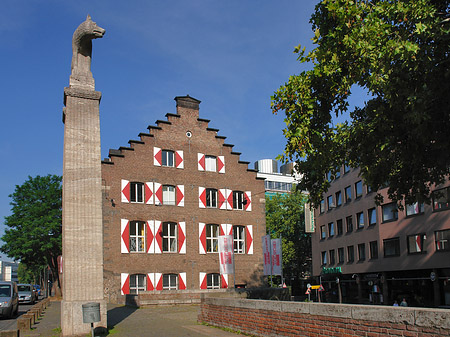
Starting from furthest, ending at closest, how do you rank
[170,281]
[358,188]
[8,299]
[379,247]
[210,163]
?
[358,188]
[379,247]
[210,163]
[170,281]
[8,299]

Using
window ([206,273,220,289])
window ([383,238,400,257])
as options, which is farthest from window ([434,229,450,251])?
window ([206,273,220,289])

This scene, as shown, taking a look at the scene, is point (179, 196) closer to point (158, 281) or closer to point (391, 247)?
point (158, 281)

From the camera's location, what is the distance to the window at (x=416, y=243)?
127 ft

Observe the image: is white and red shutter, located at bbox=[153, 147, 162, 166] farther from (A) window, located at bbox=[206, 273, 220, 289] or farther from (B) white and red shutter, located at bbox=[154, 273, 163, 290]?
(A) window, located at bbox=[206, 273, 220, 289]

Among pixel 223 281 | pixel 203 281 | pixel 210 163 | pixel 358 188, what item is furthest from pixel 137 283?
pixel 358 188

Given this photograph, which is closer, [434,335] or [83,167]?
[434,335]

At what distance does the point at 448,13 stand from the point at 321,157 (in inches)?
198

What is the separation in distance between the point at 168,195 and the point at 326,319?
29689mm

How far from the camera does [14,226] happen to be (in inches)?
1876

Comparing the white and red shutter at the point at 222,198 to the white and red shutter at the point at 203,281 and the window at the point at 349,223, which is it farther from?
the window at the point at 349,223

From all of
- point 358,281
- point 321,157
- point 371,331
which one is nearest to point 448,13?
point 321,157

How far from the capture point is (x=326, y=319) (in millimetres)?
9859

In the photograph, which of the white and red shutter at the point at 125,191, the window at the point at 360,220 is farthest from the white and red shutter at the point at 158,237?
the window at the point at 360,220

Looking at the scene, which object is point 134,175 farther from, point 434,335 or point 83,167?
point 434,335
